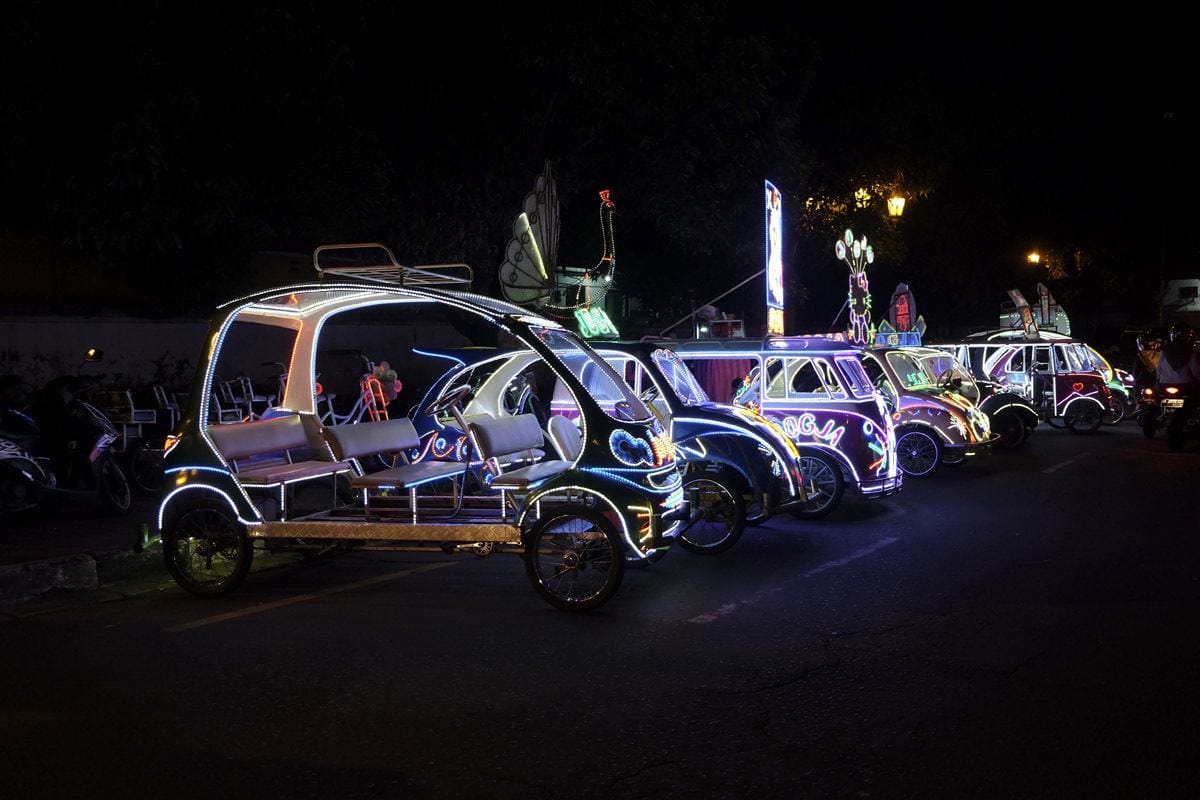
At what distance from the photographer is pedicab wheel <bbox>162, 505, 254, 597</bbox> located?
7.59 meters

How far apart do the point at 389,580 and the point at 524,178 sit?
9501mm

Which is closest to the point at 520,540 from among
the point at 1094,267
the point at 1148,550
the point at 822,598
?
the point at 822,598

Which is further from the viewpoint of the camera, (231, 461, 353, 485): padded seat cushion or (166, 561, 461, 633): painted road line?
(231, 461, 353, 485): padded seat cushion

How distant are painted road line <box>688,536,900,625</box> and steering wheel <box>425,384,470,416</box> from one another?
3055 millimetres

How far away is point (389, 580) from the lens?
26.8ft

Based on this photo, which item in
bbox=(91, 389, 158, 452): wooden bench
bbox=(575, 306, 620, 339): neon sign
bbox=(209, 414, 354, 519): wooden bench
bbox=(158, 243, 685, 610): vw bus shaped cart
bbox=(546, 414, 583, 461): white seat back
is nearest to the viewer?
bbox=(158, 243, 685, 610): vw bus shaped cart

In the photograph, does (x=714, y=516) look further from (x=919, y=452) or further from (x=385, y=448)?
(x=919, y=452)

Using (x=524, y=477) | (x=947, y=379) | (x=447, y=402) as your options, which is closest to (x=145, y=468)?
(x=447, y=402)

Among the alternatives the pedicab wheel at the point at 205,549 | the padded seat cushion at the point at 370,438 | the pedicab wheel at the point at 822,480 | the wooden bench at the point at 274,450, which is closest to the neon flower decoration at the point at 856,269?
the pedicab wheel at the point at 822,480

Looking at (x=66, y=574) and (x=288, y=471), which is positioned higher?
(x=288, y=471)

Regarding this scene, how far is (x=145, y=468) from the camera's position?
40.7 feet

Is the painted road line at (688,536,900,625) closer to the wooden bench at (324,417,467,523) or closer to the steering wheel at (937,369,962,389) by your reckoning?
the wooden bench at (324,417,467,523)

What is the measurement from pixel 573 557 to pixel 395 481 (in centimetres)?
158

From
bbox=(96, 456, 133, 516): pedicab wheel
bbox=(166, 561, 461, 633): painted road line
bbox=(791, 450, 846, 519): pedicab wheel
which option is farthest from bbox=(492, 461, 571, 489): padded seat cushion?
bbox=(96, 456, 133, 516): pedicab wheel
